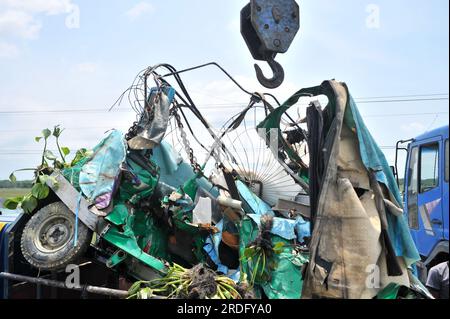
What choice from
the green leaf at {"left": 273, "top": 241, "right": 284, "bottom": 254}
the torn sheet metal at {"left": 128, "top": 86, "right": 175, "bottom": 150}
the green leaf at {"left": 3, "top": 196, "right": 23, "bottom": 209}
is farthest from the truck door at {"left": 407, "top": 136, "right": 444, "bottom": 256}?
the green leaf at {"left": 3, "top": 196, "right": 23, "bottom": 209}

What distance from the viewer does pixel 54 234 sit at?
12.8 ft

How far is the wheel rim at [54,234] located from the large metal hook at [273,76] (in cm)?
228

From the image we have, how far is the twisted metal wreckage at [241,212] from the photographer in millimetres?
2414

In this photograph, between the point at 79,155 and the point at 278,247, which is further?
the point at 79,155

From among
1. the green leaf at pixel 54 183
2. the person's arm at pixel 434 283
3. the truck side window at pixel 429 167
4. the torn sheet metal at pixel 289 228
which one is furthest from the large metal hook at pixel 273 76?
the truck side window at pixel 429 167

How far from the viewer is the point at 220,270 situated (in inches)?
150

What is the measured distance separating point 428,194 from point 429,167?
0.33 m

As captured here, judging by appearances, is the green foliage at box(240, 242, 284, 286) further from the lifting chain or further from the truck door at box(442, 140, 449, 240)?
the truck door at box(442, 140, 449, 240)

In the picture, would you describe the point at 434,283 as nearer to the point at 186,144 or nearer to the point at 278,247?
the point at 278,247

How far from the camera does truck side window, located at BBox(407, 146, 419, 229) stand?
5148mm

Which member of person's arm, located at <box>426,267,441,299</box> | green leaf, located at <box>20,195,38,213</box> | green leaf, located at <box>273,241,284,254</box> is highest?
green leaf, located at <box>20,195,38,213</box>

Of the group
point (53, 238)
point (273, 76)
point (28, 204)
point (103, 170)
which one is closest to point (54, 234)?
point (53, 238)
